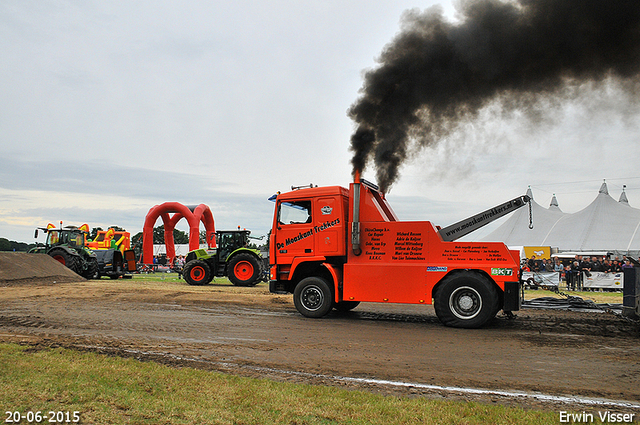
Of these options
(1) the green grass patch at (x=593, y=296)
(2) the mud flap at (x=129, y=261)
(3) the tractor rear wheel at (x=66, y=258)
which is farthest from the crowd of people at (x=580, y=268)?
(3) the tractor rear wheel at (x=66, y=258)

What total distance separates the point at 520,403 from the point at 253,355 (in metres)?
3.53

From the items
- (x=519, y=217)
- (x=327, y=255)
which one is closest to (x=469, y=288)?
(x=327, y=255)

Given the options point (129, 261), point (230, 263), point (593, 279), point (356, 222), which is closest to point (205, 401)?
point (356, 222)

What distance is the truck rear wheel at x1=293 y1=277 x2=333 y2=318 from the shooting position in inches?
397

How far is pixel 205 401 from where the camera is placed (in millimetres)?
4258

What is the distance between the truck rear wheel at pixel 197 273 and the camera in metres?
20.9

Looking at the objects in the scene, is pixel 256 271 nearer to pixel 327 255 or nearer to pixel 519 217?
pixel 327 255

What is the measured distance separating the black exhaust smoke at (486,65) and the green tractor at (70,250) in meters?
17.1


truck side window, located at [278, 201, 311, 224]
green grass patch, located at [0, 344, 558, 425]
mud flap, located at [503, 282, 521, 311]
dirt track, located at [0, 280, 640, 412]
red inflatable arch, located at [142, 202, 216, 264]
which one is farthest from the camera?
red inflatable arch, located at [142, 202, 216, 264]

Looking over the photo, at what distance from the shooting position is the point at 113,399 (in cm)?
425

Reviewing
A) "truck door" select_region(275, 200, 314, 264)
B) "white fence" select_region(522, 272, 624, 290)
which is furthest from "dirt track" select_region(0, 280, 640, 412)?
"white fence" select_region(522, 272, 624, 290)

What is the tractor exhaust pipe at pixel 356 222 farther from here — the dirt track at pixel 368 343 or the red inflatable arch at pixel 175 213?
the red inflatable arch at pixel 175 213

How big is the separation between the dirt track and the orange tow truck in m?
0.56

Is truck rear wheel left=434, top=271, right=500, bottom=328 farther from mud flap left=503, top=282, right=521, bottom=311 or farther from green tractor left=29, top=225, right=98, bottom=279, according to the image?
green tractor left=29, top=225, right=98, bottom=279
